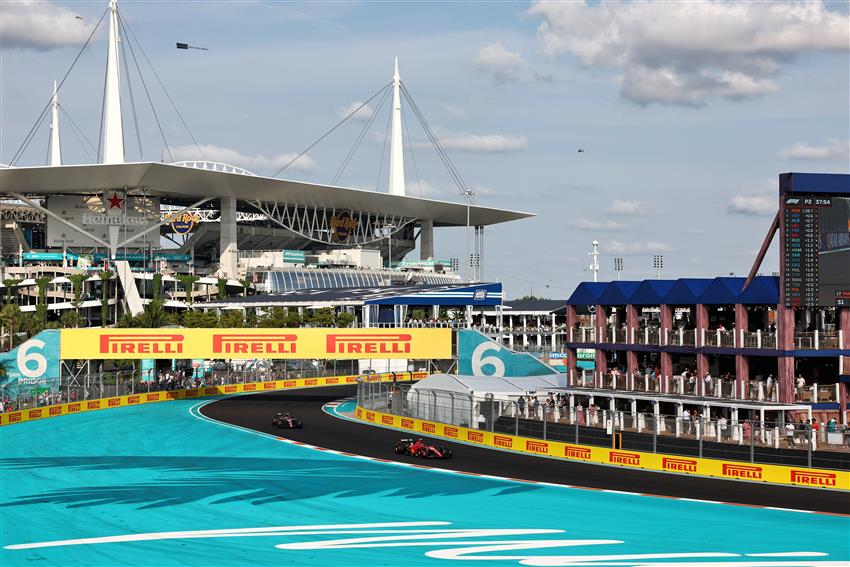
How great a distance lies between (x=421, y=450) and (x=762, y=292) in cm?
1557

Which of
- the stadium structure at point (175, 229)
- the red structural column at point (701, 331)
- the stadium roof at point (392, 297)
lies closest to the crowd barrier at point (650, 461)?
the red structural column at point (701, 331)

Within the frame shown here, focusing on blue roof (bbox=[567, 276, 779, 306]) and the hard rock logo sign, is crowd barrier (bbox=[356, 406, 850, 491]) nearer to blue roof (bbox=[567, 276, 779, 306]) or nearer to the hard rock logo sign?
blue roof (bbox=[567, 276, 779, 306])

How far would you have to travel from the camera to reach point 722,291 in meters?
48.1

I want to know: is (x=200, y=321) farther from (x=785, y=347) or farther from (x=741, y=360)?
(x=785, y=347)

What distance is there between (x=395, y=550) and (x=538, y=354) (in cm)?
5914

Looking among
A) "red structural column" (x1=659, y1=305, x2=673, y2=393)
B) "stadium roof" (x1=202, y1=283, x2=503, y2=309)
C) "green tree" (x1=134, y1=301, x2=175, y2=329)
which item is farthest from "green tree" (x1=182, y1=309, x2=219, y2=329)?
"red structural column" (x1=659, y1=305, x2=673, y2=393)

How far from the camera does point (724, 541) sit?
29.9 meters

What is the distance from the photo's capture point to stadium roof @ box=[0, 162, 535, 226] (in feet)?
436

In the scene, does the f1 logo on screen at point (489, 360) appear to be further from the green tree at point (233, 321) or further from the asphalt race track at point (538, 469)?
the green tree at point (233, 321)

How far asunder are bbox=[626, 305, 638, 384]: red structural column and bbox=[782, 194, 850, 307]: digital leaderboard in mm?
9938

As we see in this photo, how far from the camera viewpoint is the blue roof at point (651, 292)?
51156mm

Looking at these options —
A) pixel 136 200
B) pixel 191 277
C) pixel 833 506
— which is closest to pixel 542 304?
pixel 191 277

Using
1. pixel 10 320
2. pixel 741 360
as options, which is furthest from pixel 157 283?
pixel 741 360

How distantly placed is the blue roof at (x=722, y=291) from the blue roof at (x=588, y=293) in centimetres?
726
